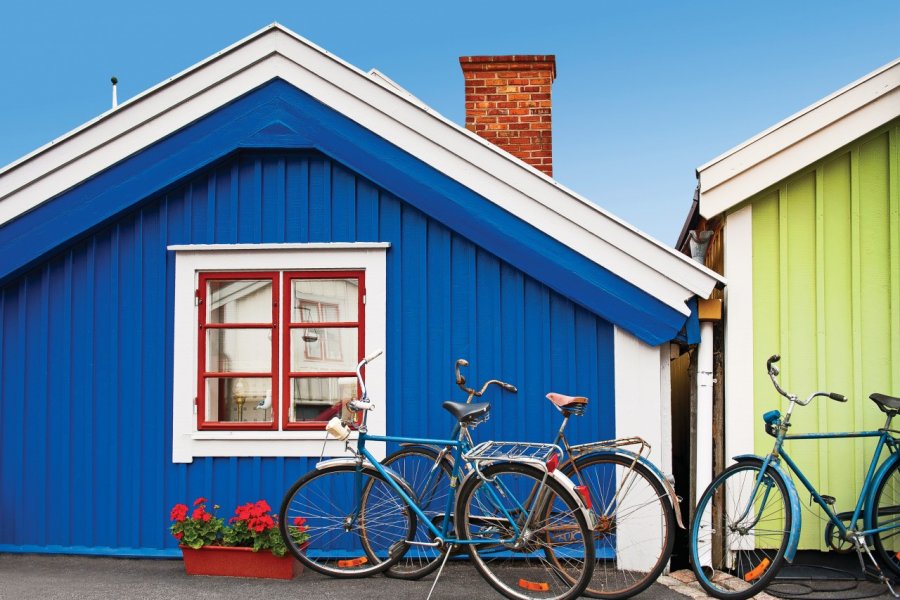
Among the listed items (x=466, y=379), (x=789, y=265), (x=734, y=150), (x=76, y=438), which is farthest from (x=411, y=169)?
(x=76, y=438)

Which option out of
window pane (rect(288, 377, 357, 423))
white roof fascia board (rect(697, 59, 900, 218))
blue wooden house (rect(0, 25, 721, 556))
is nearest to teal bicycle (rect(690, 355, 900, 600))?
blue wooden house (rect(0, 25, 721, 556))

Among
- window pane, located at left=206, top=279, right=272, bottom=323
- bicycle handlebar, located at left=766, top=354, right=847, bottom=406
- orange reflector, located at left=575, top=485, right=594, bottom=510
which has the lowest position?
orange reflector, located at left=575, top=485, right=594, bottom=510

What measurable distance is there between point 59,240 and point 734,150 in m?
4.75

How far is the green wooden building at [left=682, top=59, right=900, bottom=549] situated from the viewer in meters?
6.31

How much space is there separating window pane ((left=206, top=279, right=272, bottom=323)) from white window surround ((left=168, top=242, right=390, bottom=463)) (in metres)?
0.13

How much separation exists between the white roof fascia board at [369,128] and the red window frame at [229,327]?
3.65ft

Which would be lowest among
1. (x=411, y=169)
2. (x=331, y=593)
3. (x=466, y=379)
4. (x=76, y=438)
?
(x=331, y=593)

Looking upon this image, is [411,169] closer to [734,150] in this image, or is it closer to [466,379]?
[466,379]

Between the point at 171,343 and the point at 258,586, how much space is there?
1901 millimetres

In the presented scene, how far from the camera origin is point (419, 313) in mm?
6633

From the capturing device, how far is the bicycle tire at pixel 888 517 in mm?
5863

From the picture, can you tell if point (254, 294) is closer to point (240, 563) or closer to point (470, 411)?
point (240, 563)

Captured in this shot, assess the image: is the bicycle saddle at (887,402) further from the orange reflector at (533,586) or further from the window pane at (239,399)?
the window pane at (239,399)

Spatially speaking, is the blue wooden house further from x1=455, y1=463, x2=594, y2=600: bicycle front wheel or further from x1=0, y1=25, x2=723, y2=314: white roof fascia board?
x1=455, y1=463, x2=594, y2=600: bicycle front wheel
